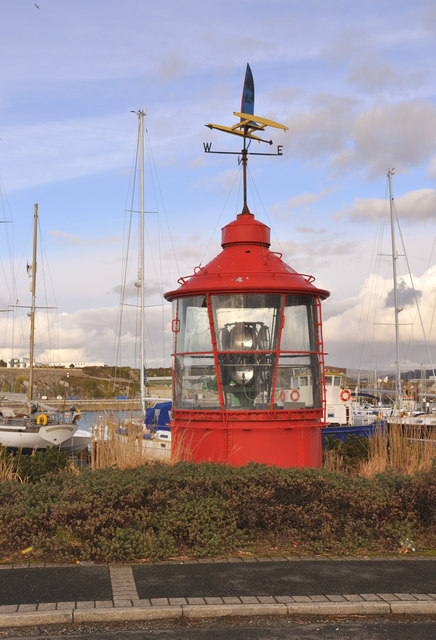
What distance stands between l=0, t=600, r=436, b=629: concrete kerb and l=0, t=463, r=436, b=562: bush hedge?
70.0 inches

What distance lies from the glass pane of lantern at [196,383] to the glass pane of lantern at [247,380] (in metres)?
0.23

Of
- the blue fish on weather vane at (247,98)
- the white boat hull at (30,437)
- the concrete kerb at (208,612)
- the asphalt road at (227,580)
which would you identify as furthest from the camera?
the white boat hull at (30,437)

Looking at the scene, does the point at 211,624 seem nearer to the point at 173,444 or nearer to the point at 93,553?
the point at 93,553

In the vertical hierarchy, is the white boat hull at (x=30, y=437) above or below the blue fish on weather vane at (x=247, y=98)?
below

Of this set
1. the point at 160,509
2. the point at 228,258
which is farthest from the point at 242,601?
the point at 228,258

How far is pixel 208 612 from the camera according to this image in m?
6.97

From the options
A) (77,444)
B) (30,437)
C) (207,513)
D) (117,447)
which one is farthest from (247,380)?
(77,444)

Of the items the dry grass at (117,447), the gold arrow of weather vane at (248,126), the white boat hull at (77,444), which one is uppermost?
the gold arrow of weather vane at (248,126)

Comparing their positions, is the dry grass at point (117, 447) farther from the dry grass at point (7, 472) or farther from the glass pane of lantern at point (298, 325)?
the glass pane of lantern at point (298, 325)

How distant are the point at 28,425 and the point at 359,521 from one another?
93.7 feet

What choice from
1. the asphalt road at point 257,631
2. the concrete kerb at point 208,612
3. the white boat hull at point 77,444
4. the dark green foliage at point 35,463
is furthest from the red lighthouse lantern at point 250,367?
the white boat hull at point 77,444

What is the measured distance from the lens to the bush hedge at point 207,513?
8938 millimetres

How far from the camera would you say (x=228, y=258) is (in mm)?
12820

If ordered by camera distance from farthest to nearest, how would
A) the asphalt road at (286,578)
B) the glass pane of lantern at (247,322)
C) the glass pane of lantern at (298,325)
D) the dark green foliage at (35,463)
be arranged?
the dark green foliage at (35,463)
the glass pane of lantern at (298,325)
the glass pane of lantern at (247,322)
the asphalt road at (286,578)
